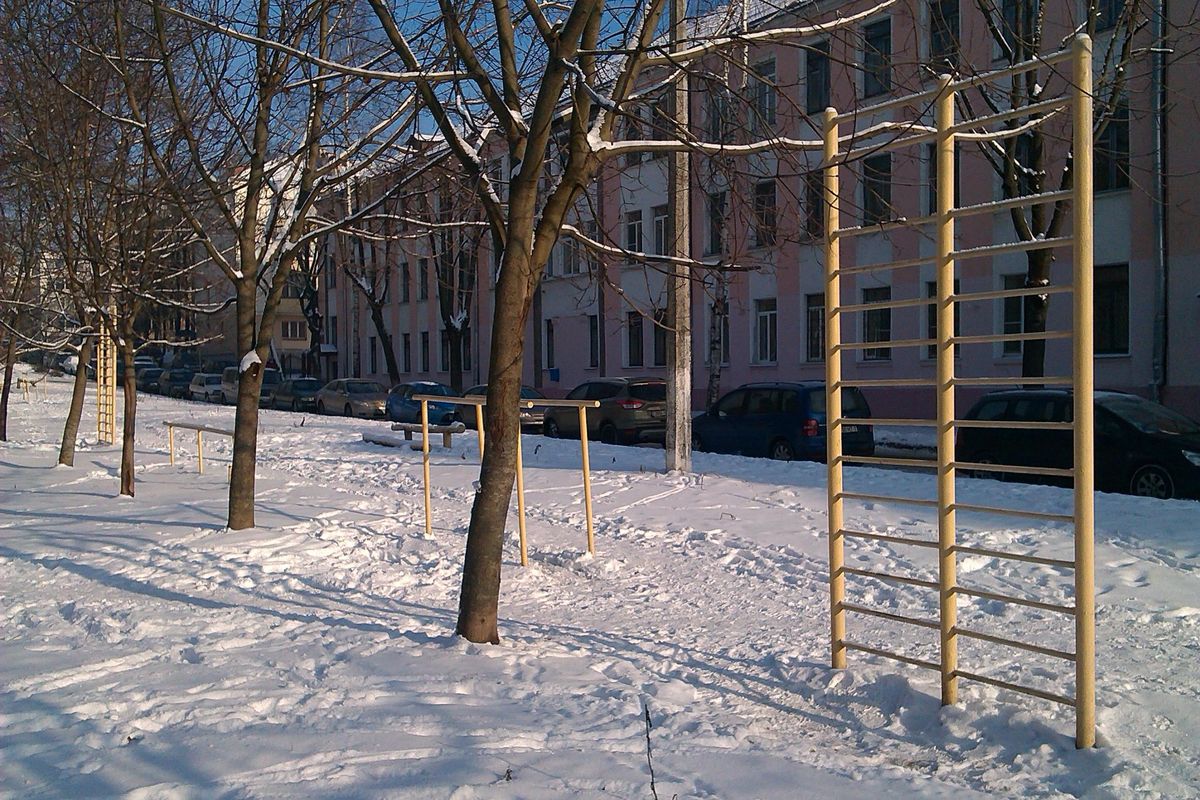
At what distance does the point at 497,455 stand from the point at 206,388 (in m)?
44.1

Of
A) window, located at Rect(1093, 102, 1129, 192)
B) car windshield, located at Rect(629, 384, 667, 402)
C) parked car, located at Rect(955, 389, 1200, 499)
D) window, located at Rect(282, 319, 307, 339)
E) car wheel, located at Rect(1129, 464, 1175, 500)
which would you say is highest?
window, located at Rect(1093, 102, 1129, 192)

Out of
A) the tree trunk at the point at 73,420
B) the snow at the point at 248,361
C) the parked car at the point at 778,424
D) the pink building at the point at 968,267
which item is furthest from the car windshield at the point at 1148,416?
the tree trunk at the point at 73,420

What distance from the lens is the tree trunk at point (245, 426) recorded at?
10.2 metres

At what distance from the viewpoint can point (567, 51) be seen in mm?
6297

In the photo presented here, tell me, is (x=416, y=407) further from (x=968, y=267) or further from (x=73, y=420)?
(x=968, y=267)

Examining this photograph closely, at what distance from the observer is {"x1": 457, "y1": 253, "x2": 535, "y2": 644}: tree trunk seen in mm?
6195

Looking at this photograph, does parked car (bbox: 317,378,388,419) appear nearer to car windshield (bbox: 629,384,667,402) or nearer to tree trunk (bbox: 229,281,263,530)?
car windshield (bbox: 629,384,667,402)

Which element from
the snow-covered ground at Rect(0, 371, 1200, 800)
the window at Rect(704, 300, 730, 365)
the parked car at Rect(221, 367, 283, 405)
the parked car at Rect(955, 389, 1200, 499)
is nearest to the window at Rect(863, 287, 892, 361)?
the window at Rect(704, 300, 730, 365)

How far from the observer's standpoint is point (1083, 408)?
14.9ft

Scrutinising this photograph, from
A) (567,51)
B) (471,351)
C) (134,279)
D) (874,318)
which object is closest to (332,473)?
(134,279)

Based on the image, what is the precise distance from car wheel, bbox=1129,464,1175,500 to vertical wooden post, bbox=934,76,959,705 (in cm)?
924

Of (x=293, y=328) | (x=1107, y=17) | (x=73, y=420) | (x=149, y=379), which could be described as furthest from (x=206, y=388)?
(x=1107, y=17)

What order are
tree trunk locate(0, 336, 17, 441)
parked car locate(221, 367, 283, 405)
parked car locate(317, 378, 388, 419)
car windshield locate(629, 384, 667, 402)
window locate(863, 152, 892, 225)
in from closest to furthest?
window locate(863, 152, 892, 225) → tree trunk locate(0, 336, 17, 441) → car windshield locate(629, 384, 667, 402) → parked car locate(317, 378, 388, 419) → parked car locate(221, 367, 283, 405)

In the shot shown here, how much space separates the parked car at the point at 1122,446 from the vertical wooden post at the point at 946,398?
25.9 feet
